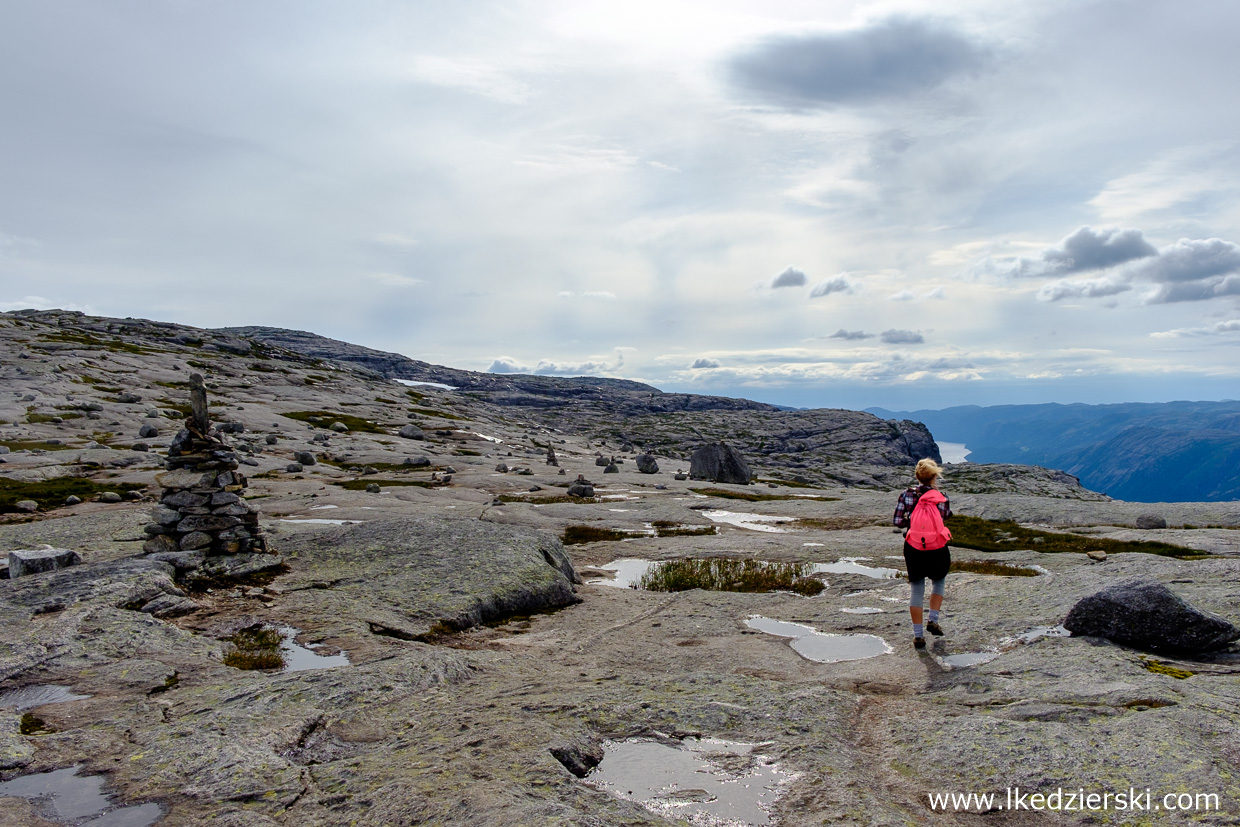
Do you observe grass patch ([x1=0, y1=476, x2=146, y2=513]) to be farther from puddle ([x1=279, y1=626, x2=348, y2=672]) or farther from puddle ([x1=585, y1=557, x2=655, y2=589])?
puddle ([x1=279, y1=626, x2=348, y2=672])

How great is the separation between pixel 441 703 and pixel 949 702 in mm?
9581

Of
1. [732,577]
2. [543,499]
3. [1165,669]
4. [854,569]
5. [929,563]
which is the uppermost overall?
[929,563]

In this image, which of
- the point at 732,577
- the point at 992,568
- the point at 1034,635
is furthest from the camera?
the point at 992,568

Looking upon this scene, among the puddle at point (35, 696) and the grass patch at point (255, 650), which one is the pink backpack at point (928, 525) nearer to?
the grass patch at point (255, 650)

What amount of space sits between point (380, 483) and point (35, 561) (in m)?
46.0

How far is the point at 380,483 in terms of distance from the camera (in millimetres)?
65312

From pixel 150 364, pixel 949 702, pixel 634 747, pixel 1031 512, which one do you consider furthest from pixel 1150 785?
pixel 150 364

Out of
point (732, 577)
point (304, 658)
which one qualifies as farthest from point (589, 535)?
point (304, 658)

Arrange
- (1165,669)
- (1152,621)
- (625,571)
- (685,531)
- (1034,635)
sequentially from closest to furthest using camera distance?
(1165,669) < (1152,621) < (1034,635) < (625,571) < (685,531)

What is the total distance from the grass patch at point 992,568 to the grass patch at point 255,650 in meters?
24.9

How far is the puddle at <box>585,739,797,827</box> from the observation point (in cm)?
831

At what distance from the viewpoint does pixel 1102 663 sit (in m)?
12.9

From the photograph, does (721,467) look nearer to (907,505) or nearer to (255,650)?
(907,505)

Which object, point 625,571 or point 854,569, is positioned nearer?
point 854,569
